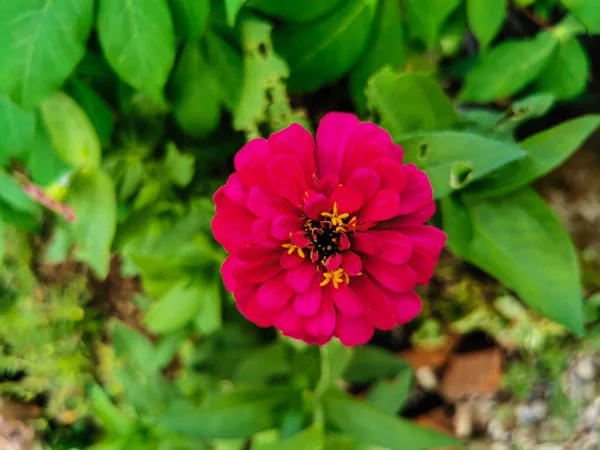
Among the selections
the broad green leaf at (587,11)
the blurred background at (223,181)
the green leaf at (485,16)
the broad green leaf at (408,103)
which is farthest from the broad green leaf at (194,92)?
the broad green leaf at (587,11)

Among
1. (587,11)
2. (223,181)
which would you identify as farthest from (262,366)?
(587,11)

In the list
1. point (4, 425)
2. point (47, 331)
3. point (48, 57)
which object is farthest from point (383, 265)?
point (4, 425)

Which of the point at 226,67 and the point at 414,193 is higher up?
the point at 226,67

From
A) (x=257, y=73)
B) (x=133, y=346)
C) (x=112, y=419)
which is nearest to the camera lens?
(x=257, y=73)

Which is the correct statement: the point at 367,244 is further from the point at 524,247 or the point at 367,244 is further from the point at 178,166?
the point at 178,166

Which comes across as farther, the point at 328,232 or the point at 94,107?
the point at 94,107

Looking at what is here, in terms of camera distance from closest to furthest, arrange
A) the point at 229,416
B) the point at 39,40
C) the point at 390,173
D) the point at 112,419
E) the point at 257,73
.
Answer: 1. the point at 390,173
2. the point at 39,40
3. the point at 257,73
4. the point at 229,416
5. the point at 112,419
